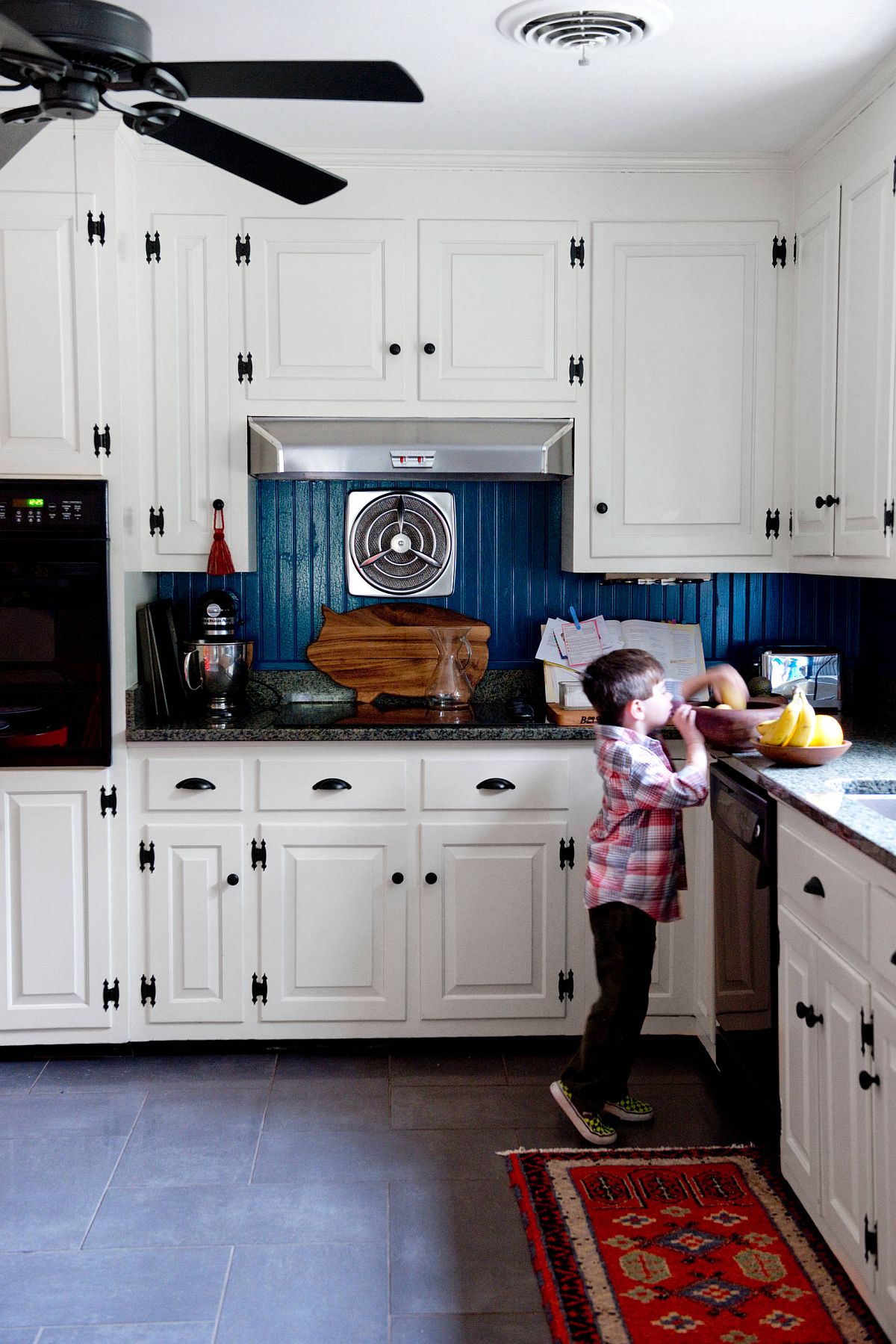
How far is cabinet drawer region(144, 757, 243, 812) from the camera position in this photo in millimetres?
3156

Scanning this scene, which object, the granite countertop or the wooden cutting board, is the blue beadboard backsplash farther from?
the granite countertop

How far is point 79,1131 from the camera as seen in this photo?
2797 mm

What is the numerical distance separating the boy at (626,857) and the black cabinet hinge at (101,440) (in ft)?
4.64

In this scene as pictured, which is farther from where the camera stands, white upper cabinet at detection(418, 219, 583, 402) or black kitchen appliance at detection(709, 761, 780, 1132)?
white upper cabinet at detection(418, 219, 583, 402)

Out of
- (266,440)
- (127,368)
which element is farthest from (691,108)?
(127,368)

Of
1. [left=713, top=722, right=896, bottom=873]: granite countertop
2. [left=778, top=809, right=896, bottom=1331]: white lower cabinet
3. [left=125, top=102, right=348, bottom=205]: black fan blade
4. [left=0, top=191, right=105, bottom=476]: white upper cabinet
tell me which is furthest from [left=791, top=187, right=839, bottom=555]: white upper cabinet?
[left=0, top=191, right=105, bottom=476]: white upper cabinet

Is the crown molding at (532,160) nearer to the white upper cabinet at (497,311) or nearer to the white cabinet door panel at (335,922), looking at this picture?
the white upper cabinet at (497,311)

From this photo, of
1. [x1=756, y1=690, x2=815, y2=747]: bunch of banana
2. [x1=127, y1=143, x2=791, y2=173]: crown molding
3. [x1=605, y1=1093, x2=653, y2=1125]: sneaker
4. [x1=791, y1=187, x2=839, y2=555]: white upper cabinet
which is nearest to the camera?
[x1=756, y1=690, x2=815, y2=747]: bunch of banana

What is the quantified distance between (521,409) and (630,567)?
1.79ft

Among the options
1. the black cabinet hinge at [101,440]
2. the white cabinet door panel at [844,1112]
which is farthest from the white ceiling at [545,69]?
the white cabinet door panel at [844,1112]

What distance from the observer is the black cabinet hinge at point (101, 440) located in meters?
3.11

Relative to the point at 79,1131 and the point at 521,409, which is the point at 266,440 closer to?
the point at 521,409

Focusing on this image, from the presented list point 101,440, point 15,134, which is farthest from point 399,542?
point 15,134

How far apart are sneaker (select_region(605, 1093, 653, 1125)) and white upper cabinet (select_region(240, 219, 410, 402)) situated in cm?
197
